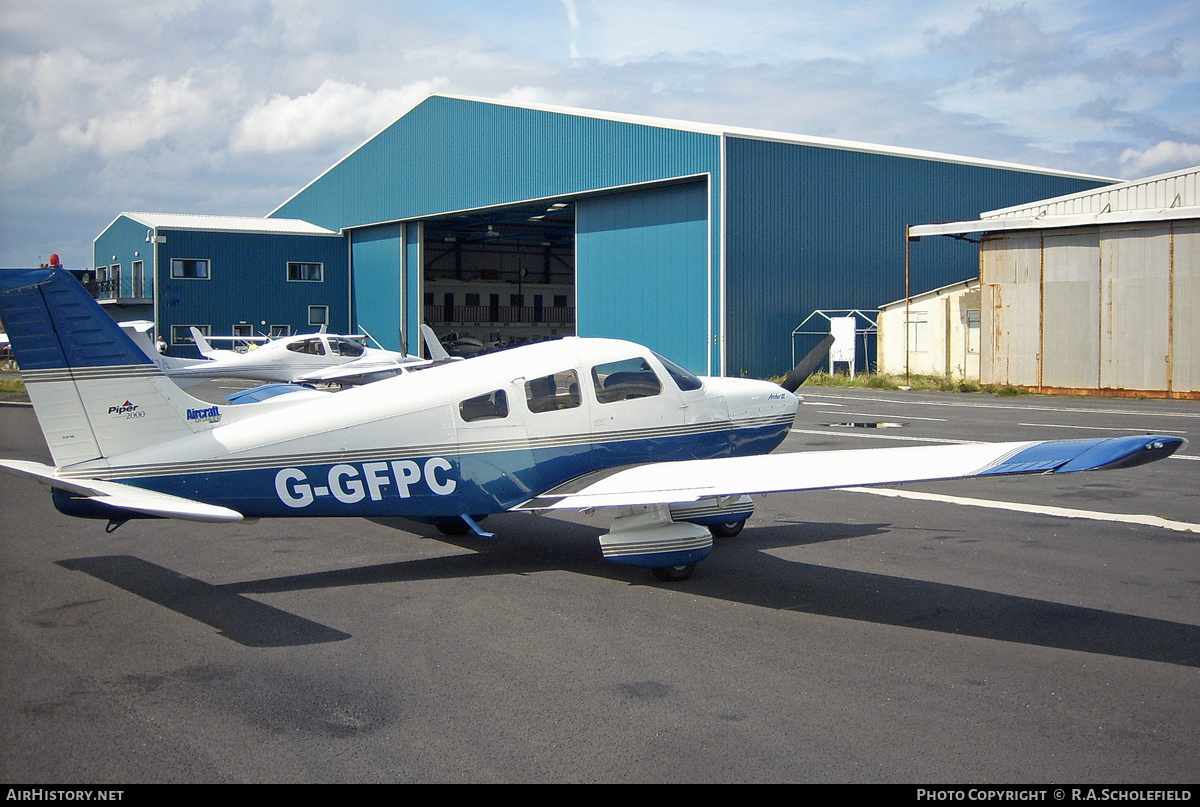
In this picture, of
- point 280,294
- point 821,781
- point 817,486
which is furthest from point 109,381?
point 280,294

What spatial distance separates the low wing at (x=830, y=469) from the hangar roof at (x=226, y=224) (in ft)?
163

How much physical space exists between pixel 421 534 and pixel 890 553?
→ 4.74 meters

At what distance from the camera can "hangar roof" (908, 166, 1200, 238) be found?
1117 inches

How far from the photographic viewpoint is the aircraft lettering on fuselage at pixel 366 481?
7582 mm

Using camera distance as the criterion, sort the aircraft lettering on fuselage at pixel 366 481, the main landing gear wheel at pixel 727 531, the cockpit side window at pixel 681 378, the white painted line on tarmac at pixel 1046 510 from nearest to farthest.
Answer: the aircraft lettering on fuselage at pixel 366 481
the cockpit side window at pixel 681 378
the main landing gear wheel at pixel 727 531
the white painted line on tarmac at pixel 1046 510

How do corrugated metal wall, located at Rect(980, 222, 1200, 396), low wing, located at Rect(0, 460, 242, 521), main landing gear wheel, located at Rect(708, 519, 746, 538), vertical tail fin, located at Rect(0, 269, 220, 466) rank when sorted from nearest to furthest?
low wing, located at Rect(0, 460, 242, 521), vertical tail fin, located at Rect(0, 269, 220, 466), main landing gear wheel, located at Rect(708, 519, 746, 538), corrugated metal wall, located at Rect(980, 222, 1200, 396)

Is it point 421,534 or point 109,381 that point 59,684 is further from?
point 421,534

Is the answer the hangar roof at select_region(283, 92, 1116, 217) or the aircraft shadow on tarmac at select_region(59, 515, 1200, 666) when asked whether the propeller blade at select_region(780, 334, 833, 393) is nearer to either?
the aircraft shadow on tarmac at select_region(59, 515, 1200, 666)

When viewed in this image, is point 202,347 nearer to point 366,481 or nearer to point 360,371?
point 360,371

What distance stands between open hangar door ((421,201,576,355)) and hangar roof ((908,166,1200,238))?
30404 millimetres

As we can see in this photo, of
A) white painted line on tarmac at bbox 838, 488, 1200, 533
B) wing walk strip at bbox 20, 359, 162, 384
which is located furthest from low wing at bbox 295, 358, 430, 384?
wing walk strip at bbox 20, 359, 162, 384

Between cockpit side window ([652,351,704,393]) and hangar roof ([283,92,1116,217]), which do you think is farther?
hangar roof ([283,92,1116,217])

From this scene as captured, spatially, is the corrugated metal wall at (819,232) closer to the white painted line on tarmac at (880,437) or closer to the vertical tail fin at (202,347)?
the white painted line on tarmac at (880,437)

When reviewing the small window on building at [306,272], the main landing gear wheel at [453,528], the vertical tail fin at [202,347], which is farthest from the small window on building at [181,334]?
the main landing gear wheel at [453,528]
